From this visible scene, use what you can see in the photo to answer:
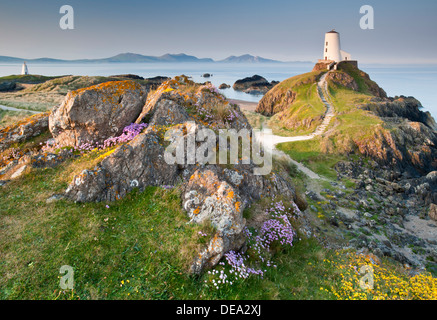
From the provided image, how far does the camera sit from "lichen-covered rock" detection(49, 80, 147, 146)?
12.4m

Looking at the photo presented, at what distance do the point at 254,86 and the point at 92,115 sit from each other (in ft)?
456

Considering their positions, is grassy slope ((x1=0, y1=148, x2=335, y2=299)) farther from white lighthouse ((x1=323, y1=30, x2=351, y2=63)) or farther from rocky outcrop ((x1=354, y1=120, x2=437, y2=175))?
white lighthouse ((x1=323, y1=30, x2=351, y2=63))

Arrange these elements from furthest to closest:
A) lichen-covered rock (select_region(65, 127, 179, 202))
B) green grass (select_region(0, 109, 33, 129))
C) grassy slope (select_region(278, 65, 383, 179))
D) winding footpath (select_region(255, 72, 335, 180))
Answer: grassy slope (select_region(278, 65, 383, 179)) → winding footpath (select_region(255, 72, 335, 180)) → green grass (select_region(0, 109, 33, 129)) → lichen-covered rock (select_region(65, 127, 179, 202))

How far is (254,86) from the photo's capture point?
142750 mm

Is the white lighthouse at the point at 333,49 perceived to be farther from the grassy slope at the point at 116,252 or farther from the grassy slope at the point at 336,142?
the grassy slope at the point at 116,252

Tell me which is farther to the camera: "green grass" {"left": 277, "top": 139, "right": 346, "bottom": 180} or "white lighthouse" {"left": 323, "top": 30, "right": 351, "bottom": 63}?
"white lighthouse" {"left": 323, "top": 30, "right": 351, "bottom": 63}

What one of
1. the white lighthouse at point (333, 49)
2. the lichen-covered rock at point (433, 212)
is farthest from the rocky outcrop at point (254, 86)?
the lichen-covered rock at point (433, 212)

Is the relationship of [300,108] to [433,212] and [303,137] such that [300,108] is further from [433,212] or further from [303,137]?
[433,212]

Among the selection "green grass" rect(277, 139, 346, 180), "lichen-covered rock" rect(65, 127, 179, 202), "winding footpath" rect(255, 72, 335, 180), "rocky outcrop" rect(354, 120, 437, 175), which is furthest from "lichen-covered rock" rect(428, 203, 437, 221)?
"lichen-covered rock" rect(65, 127, 179, 202)

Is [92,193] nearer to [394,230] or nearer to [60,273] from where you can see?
[60,273]

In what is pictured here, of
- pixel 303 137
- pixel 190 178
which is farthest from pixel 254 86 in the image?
pixel 190 178

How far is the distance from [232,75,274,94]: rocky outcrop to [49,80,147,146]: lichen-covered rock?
125860 mm

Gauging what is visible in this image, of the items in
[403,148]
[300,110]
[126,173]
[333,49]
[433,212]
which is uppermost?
[333,49]

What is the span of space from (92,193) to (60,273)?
3242mm
